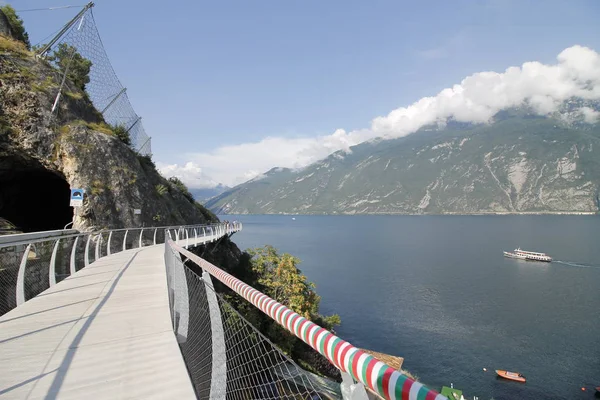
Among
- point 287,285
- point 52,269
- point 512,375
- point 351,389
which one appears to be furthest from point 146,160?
point 512,375

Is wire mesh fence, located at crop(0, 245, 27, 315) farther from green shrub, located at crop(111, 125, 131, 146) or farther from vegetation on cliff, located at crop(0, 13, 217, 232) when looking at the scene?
green shrub, located at crop(111, 125, 131, 146)

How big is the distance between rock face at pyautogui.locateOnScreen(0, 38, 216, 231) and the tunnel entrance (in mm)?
77

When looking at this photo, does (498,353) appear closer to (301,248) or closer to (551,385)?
(551,385)

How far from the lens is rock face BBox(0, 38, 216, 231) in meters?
18.6

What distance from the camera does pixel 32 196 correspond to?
2655 centimetres

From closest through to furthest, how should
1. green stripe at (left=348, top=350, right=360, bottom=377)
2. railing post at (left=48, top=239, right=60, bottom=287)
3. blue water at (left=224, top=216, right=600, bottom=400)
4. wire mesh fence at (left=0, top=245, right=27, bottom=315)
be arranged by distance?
green stripe at (left=348, top=350, right=360, bottom=377) → wire mesh fence at (left=0, top=245, right=27, bottom=315) → railing post at (left=48, top=239, right=60, bottom=287) → blue water at (left=224, top=216, right=600, bottom=400)

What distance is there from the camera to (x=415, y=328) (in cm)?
3566

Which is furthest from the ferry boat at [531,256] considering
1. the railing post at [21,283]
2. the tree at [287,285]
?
the railing post at [21,283]

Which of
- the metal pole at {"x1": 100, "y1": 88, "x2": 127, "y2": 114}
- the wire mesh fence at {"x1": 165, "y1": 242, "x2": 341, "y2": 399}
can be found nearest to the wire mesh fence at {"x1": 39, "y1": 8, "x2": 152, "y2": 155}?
the metal pole at {"x1": 100, "y1": 88, "x2": 127, "y2": 114}

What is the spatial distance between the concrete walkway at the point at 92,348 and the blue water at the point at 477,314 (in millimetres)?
26175

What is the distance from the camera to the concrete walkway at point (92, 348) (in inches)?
136

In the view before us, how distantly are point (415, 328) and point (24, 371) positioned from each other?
37320mm

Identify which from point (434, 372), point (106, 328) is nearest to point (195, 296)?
point (106, 328)

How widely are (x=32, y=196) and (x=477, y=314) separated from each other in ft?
151
